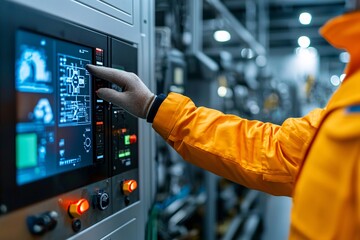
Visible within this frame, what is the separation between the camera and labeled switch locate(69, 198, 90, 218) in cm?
103

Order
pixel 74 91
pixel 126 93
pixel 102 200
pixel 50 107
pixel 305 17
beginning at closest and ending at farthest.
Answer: pixel 50 107
pixel 74 91
pixel 102 200
pixel 126 93
pixel 305 17

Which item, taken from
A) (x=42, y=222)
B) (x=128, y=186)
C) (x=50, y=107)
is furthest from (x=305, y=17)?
(x=42, y=222)

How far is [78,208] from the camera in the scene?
104cm

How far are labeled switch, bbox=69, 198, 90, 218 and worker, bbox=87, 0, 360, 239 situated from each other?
1.04 feet

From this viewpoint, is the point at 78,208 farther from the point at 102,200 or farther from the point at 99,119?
the point at 99,119

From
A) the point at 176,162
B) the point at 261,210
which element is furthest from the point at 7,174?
the point at 261,210

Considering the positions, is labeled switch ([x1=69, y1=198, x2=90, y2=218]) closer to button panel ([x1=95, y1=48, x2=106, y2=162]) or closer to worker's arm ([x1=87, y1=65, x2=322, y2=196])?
button panel ([x1=95, y1=48, x2=106, y2=162])

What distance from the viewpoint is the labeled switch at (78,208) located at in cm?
103

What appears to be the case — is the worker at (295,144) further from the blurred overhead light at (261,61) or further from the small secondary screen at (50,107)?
the blurred overhead light at (261,61)

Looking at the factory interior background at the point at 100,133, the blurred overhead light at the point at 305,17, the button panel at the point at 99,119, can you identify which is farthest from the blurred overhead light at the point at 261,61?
the button panel at the point at 99,119

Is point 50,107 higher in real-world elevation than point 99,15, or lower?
lower

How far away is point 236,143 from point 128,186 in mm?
410

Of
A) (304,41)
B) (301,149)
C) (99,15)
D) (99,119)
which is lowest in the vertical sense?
(301,149)

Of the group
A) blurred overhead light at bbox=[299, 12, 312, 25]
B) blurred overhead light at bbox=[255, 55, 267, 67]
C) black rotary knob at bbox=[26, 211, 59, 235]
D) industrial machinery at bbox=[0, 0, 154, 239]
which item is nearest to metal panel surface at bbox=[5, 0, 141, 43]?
industrial machinery at bbox=[0, 0, 154, 239]
